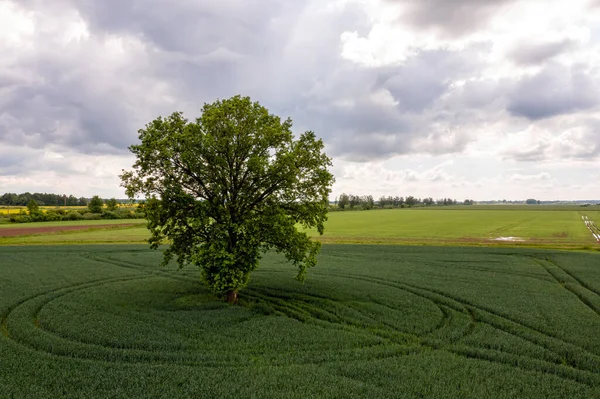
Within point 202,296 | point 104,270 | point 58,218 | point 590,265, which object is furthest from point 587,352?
point 58,218

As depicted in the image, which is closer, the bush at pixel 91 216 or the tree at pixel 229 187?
the tree at pixel 229 187

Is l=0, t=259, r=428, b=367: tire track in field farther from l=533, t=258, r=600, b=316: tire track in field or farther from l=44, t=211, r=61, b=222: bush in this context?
l=44, t=211, r=61, b=222: bush

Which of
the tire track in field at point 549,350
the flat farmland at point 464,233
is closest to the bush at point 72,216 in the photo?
the flat farmland at point 464,233

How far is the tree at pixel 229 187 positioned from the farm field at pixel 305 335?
129 inches

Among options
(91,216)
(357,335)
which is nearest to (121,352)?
(357,335)

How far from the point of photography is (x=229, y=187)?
23344 millimetres

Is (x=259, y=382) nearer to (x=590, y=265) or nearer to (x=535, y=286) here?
(x=535, y=286)

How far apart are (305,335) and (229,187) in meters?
10.5

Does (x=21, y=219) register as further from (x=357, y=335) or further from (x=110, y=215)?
(x=357, y=335)

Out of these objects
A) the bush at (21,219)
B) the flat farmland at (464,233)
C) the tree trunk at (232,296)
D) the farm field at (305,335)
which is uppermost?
the bush at (21,219)

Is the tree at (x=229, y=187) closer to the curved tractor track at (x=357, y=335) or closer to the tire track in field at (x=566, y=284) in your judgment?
the curved tractor track at (x=357, y=335)

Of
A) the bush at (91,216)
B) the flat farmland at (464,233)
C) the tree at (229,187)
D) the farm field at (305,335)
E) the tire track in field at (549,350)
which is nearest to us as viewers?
the farm field at (305,335)

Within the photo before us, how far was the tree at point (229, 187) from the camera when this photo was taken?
21.8 meters

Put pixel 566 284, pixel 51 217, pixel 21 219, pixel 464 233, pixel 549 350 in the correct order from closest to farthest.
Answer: pixel 549 350
pixel 566 284
pixel 464 233
pixel 21 219
pixel 51 217
